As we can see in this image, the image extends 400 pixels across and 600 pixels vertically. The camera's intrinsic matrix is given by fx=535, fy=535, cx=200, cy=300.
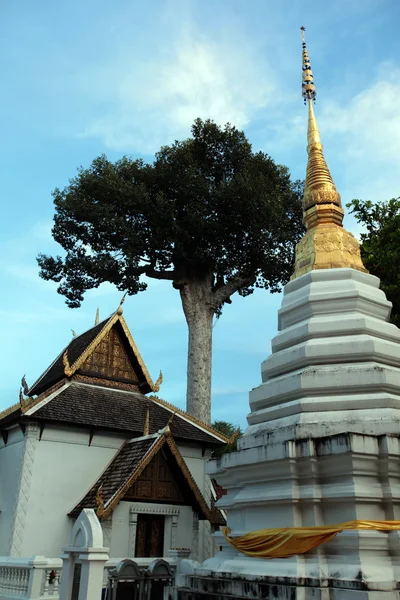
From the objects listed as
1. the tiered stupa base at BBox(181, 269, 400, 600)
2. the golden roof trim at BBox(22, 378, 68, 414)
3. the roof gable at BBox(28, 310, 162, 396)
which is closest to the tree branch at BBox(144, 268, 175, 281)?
the roof gable at BBox(28, 310, 162, 396)

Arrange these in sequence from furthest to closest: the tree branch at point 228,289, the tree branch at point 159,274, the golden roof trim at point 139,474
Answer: the tree branch at point 159,274 < the tree branch at point 228,289 < the golden roof trim at point 139,474

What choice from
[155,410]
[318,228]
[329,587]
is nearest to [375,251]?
[318,228]

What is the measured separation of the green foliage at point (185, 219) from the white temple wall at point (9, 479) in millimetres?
9296

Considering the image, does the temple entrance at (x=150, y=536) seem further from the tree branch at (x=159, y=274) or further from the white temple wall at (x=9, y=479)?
the tree branch at (x=159, y=274)

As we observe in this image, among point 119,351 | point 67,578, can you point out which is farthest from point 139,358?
point 67,578

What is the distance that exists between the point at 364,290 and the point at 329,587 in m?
3.71

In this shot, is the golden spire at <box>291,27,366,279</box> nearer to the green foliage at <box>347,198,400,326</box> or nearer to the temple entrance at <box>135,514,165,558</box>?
the green foliage at <box>347,198,400,326</box>

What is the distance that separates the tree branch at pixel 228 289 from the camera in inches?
901

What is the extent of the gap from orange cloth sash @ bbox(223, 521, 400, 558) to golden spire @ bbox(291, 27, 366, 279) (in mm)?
3544

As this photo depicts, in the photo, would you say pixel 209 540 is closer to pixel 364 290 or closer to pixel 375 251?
pixel 375 251

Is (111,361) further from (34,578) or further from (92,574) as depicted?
(92,574)

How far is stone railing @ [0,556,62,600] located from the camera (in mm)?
8703

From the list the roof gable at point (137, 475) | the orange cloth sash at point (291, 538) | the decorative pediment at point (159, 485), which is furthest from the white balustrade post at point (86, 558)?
the decorative pediment at point (159, 485)

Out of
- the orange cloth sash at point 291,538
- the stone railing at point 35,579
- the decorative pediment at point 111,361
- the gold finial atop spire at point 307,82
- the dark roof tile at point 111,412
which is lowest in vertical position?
the stone railing at point 35,579
